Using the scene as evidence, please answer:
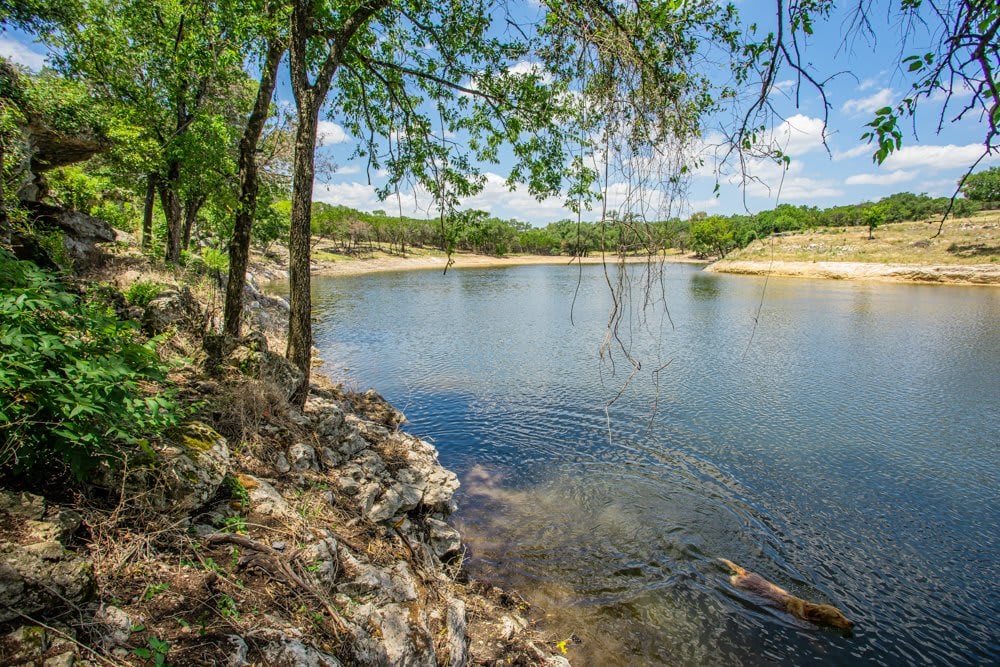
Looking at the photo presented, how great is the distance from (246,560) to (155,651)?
1.09 metres

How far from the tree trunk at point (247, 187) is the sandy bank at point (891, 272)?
5570cm

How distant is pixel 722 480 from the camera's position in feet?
34.7

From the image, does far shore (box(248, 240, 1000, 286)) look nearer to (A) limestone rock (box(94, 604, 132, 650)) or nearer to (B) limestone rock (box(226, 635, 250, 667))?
(B) limestone rock (box(226, 635, 250, 667))

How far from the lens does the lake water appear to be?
6.73 metres

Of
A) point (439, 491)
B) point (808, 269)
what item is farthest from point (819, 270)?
point (439, 491)

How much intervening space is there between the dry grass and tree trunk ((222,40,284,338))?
48.2m

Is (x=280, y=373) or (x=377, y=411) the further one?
(x=377, y=411)

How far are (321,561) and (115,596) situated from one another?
161 cm

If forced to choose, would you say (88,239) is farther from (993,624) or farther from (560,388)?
Result: (993,624)

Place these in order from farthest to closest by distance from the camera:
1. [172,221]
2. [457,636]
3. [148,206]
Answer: [148,206] → [172,221] → [457,636]

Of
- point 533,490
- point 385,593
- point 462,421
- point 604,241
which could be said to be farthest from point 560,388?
point 604,241

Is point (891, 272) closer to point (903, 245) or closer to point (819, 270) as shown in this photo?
point (819, 270)

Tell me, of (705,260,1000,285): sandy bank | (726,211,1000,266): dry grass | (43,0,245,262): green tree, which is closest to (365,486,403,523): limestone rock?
(43,0,245,262): green tree

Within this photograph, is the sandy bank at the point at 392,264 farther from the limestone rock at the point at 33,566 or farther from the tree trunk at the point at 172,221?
the limestone rock at the point at 33,566
